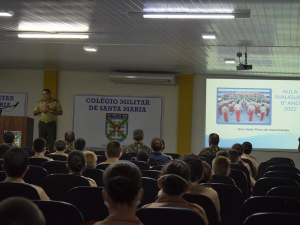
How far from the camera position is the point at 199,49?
810cm

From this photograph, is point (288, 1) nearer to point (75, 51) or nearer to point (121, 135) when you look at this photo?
point (75, 51)

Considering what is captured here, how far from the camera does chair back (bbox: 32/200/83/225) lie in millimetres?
1918

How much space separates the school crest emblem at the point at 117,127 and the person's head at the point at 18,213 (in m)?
10.6

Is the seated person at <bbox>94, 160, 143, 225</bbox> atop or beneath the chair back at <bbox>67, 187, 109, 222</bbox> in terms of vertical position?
atop

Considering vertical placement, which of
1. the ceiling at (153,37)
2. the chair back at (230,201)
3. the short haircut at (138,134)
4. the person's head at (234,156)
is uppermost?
the ceiling at (153,37)

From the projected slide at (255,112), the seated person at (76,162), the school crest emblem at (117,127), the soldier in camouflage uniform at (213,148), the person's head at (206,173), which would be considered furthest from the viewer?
the school crest emblem at (117,127)

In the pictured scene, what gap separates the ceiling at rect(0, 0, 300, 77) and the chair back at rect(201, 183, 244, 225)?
2.92 m

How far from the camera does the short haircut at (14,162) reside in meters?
2.81

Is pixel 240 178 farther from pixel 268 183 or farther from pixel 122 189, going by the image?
pixel 122 189

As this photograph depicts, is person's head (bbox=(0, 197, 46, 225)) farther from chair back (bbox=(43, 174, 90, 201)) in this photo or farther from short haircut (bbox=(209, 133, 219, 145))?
short haircut (bbox=(209, 133, 219, 145))

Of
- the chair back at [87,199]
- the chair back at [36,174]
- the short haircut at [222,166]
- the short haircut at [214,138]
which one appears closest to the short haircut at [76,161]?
the chair back at [36,174]

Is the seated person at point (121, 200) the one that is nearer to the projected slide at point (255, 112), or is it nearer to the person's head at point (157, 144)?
the person's head at point (157, 144)

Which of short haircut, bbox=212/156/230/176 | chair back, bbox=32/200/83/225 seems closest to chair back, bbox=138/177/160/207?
short haircut, bbox=212/156/230/176

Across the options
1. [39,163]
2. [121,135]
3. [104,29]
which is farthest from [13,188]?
[121,135]
